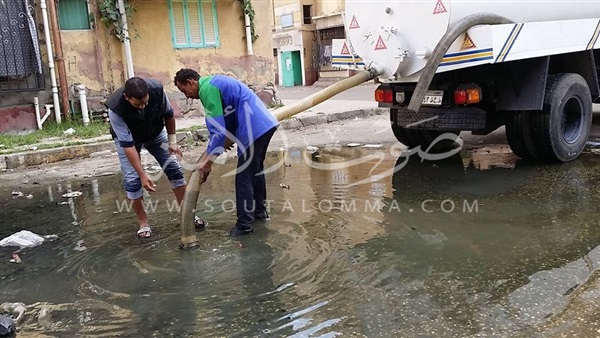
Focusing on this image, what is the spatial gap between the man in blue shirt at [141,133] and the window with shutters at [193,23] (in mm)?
7523

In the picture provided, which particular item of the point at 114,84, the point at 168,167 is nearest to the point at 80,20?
the point at 114,84

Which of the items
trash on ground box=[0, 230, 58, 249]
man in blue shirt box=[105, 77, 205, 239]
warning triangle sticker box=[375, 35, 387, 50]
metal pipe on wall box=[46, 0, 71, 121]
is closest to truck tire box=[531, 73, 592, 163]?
warning triangle sticker box=[375, 35, 387, 50]

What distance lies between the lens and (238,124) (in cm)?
417

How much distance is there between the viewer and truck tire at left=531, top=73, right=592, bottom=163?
5.70 metres

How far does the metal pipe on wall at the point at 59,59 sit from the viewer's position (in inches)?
384

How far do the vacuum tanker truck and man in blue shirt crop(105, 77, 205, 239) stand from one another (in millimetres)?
2358

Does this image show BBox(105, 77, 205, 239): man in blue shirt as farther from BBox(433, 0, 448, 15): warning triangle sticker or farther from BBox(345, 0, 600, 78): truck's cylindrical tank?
BBox(433, 0, 448, 15): warning triangle sticker

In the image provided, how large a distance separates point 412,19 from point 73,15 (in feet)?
24.7

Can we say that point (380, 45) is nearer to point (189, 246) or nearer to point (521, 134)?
point (521, 134)

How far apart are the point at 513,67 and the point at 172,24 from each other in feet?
25.9

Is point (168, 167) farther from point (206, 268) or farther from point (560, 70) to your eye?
point (560, 70)

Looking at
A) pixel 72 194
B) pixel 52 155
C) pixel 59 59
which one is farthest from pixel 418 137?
pixel 59 59

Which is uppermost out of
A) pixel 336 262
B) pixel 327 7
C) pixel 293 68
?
pixel 327 7

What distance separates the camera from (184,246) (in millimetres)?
4027
